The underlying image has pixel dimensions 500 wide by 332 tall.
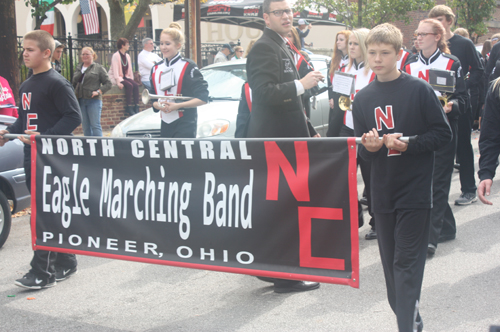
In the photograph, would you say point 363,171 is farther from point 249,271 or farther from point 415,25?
point 415,25

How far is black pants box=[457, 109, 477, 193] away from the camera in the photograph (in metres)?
6.31

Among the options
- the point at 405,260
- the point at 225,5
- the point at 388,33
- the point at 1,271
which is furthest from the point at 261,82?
the point at 225,5

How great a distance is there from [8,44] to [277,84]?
6742mm

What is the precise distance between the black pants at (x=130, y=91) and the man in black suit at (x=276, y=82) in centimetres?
992

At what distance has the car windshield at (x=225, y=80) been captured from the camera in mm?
7922

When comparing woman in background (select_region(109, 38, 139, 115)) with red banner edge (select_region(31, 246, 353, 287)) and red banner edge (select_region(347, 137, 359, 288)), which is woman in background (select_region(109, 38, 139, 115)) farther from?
red banner edge (select_region(347, 137, 359, 288))

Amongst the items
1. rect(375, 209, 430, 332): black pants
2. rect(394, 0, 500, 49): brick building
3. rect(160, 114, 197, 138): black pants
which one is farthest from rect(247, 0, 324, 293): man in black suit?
rect(394, 0, 500, 49): brick building

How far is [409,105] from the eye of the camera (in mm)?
3150

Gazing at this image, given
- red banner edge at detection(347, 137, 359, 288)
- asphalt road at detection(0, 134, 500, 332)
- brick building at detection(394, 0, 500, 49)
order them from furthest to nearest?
brick building at detection(394, 0, 500, 49) → asphalt road at detection(0, 134, 500, 332) → red banner edge at detection(347, 137, 359, 288)

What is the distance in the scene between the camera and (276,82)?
4066 millimetres

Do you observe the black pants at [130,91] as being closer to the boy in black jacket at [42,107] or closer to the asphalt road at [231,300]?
the asphalt road at [231,300]

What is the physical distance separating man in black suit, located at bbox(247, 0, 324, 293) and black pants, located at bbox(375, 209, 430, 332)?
1.20 metres

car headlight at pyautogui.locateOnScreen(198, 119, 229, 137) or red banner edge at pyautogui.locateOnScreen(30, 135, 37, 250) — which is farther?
car headlight at pyautogui.locateOnScreen(198, 119, 229, 137)

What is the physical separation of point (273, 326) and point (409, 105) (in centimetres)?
171
